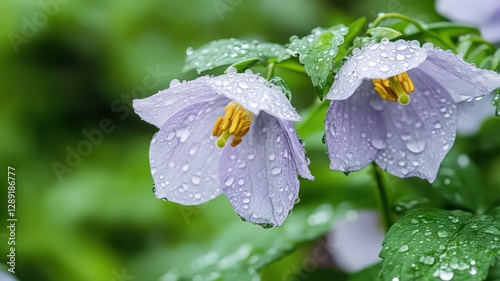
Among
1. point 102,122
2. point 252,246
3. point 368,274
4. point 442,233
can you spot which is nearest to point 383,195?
point 368,274

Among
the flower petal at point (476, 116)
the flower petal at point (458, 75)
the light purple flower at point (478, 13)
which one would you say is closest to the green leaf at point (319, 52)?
the flower petal at point (458, 75)

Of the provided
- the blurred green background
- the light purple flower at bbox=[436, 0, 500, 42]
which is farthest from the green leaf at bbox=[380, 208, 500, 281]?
the blurred green background

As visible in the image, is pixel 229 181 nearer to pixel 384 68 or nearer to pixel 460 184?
pixel 384 68

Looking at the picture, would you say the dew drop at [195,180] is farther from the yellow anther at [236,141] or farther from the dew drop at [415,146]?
the dew drop at [415,146]

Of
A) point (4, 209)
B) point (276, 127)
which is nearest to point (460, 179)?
point (276, 127)

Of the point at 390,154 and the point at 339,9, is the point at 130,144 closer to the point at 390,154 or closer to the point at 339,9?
the point at 339,9

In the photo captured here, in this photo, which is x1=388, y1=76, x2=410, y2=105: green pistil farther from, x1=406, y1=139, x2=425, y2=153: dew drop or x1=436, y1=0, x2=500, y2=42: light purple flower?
x1=436, y1=0, x2=500, y2=42: light purple flower
